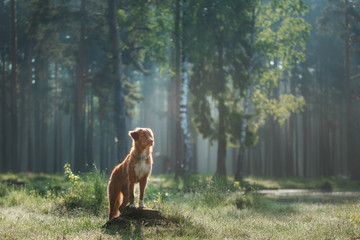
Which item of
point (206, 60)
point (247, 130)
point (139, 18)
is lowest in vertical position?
point (247, 130)

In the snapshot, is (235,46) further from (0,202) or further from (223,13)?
(0,202)

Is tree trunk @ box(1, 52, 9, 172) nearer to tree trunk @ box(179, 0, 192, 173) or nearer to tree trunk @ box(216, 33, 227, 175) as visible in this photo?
tree trunk @ box(179, 0, 192, 173)

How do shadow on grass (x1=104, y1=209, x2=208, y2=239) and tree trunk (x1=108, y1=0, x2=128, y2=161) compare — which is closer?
shadow on grass (x1=104, y1=209, x2=208, y2=239)

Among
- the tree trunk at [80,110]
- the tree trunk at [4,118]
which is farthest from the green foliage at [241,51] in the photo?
the tree trunk at [4,118]

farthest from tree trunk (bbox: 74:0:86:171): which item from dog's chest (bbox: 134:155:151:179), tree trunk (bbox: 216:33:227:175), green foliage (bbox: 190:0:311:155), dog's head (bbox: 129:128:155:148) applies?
dog's head (bbox: 129:128:155:148)

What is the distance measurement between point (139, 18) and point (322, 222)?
1824 centimetres

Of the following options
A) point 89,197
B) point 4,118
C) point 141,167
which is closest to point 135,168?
point 141,167

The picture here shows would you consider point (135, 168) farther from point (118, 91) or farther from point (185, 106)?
point (185, 106)

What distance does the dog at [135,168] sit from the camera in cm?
802

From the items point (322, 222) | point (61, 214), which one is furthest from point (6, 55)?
point (322, 222)

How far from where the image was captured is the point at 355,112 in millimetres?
38031

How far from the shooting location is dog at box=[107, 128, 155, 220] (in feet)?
26.3

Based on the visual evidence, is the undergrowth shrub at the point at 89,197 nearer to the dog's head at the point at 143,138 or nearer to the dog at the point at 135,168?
the dog at the point at 135,168

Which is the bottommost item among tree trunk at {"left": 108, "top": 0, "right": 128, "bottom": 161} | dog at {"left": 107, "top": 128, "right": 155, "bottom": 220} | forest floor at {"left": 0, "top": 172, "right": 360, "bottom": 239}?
forest floor at {"left": 0, "top": 172, "right": 360, "bottom": 239}
